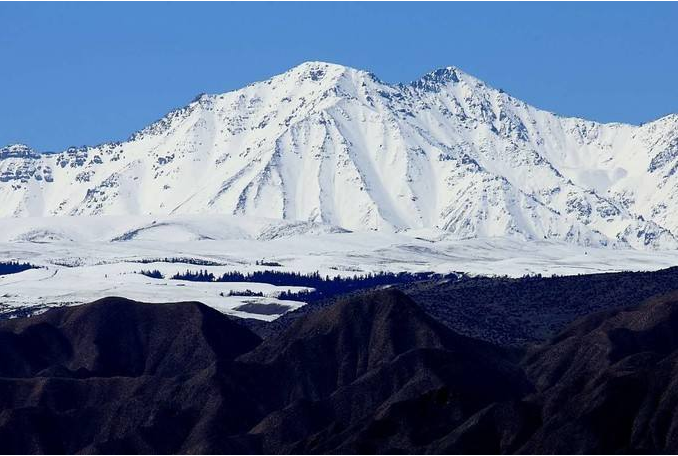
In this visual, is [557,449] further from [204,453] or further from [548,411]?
[204,453]

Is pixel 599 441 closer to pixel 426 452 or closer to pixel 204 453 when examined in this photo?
pixel 426 452

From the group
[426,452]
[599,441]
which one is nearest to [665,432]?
[599,441]

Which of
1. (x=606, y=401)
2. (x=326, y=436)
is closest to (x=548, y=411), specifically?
(x=606, y=401)

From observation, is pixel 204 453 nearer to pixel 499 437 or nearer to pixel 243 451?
pixel 243 451

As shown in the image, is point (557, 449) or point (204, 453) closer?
point (557, 449)

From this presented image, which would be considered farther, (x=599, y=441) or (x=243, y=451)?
(x=243, y=451)

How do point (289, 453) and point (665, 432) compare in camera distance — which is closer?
point (665, 432)

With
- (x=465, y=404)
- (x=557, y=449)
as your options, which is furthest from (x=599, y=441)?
(x=465, y=404)
